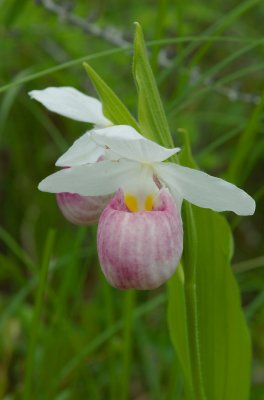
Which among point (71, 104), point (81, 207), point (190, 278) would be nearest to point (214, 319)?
point (190, 278)

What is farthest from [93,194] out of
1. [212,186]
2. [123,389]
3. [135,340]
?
[135,340]

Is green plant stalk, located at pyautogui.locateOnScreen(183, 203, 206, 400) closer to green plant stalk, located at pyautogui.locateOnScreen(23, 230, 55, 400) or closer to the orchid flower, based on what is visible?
the orchid flower

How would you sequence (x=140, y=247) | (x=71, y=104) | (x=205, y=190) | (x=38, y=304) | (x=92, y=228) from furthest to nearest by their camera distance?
(x=92, y=228) → (x=38, y=304) → (x=71, y=104) → (x=205, y=190) → (x=140, y=247)

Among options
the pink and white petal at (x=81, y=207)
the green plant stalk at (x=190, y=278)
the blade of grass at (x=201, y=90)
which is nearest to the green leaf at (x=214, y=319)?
the green plant stalk at (x=190, y=278)

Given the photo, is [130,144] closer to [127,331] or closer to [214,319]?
[214,319]

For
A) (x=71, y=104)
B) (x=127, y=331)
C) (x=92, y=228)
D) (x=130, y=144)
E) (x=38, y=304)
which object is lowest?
(x=127, y=331)

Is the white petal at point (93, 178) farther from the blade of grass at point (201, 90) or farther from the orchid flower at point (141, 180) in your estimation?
the blade of grass at point (201, 90)

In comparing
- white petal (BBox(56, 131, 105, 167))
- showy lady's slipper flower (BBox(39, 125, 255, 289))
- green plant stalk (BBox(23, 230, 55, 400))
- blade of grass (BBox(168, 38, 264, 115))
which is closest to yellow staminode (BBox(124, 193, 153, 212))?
showy lady's slipper flower (BBox(39, 125, 255, 289))
